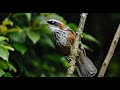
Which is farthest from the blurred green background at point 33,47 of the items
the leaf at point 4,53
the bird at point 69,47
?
the bird at point 69,47

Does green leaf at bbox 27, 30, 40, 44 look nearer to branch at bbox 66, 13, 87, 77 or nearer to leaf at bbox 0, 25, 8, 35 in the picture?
leaf at bbox 0, 25, 8, 35

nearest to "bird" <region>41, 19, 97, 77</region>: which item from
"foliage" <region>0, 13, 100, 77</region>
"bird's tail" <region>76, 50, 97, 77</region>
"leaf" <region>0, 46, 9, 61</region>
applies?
"bird's tail" <region>76, 50, 97, 77</region>

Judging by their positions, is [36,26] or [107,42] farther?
[107,42]

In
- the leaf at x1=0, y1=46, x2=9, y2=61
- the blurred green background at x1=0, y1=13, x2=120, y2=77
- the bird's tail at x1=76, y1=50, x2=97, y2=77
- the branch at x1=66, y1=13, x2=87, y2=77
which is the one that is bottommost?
the blurred green background at x1=0, y1=13, x2=120, y2=77

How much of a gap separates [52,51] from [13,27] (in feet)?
1.27

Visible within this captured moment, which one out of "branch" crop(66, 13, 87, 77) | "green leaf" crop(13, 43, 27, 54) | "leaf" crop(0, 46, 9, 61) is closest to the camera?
"branch" crop(66, 13, 87, 77)

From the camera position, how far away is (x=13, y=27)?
6.68 feet

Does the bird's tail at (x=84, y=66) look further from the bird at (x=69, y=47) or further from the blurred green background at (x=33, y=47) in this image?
the blurred green background at (x=33, y=47)

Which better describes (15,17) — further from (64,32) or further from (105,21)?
(105,21)

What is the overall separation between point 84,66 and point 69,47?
7cm

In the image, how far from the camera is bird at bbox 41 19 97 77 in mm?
1179

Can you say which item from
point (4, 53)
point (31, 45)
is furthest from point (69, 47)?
point (31, 45)
